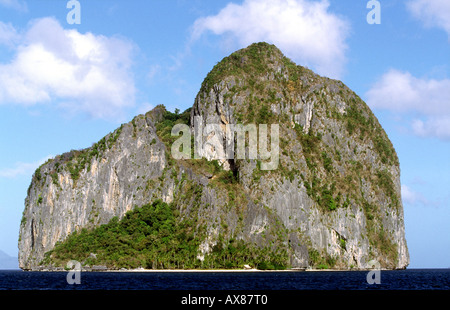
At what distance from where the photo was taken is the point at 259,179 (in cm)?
14238

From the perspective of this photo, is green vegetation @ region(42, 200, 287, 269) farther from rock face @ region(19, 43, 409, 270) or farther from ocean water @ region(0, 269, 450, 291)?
ocean water @ region(0, 269, 450, 291)

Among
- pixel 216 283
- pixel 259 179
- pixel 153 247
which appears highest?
pixel 259 179

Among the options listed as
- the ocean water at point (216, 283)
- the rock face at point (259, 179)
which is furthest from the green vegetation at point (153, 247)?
the ocean water at point (216, 283)

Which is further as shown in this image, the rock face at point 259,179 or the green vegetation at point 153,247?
the rock face at point 259,179


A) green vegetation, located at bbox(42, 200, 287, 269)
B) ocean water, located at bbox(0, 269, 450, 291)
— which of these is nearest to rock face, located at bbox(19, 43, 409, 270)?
green vegetation, located at bbox(42, 200, 287, 269)

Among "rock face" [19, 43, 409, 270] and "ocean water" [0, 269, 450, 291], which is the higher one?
"rock face" [19, 43, 409, 270]

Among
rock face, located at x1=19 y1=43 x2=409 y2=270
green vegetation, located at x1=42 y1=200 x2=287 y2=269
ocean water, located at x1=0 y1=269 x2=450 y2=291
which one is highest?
rock face, located at x1=19 y1=43 x2=409 y2=270

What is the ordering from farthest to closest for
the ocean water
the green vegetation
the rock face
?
the rock face, the green vegetation, the ocean water

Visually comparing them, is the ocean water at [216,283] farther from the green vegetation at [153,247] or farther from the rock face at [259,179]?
the rock face at [259,179]

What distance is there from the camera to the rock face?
456 feet

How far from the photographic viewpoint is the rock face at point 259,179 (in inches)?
5477

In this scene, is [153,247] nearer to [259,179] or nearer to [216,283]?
[259,179]

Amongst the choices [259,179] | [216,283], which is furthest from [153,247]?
[216,283]
